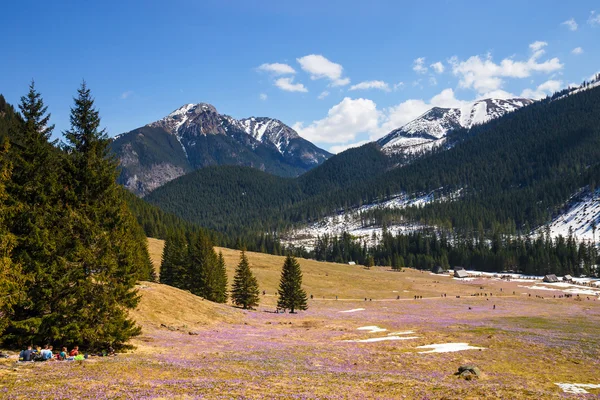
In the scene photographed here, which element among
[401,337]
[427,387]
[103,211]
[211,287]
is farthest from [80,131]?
[211,287]

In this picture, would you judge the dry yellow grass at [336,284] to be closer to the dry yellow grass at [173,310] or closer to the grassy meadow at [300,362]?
the grassy meadow at [300,362]

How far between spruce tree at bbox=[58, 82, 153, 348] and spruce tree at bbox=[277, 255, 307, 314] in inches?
1735

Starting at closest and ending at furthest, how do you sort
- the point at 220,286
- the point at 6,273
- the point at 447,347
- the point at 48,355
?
1. the point at 6,273
2. the point at 48,355
3. the point at 447,347
4. the point at 220,286

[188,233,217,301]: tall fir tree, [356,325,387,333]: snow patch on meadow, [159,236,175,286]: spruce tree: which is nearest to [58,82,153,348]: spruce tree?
[356,325,387,333]: snow patch on meadow

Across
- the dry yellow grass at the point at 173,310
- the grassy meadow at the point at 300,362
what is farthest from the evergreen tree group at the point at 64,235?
the dry yellow grass at the point at 173,310

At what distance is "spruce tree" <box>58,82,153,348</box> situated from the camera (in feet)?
78.4

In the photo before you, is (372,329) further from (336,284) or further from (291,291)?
(336,284)

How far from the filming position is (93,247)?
25391 mm

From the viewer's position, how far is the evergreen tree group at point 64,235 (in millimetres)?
23047

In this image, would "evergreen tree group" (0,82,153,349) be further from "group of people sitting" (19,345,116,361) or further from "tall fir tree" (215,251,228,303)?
"tall fir tree" (215,251,228,303)

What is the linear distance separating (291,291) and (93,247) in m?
48.7

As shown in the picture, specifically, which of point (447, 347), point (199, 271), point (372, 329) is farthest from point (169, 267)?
point (447, 347)

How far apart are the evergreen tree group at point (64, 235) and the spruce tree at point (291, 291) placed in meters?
44.5

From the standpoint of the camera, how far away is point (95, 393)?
608 inches
